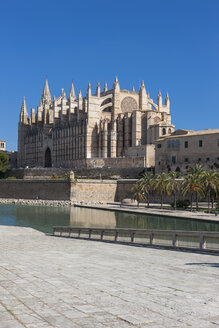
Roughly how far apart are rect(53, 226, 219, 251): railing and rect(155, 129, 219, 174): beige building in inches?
1348

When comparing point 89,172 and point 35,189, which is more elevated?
point 89,172

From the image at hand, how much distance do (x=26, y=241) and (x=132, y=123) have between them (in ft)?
186

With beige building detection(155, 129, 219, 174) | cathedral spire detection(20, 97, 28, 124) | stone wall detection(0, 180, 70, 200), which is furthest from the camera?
cathedral spire detection(20, 97, 28, 124)

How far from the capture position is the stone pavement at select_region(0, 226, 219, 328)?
505 centimetres

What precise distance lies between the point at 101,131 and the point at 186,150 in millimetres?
25678

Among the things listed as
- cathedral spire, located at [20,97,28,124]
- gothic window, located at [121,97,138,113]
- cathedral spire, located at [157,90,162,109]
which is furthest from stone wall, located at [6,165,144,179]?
cathedral spire, located at [20,97,28,124]

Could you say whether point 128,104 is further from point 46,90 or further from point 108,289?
point 108,289

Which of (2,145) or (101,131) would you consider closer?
(101,131)

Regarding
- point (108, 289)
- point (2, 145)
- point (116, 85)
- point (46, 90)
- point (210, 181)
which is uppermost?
point (46, 90)

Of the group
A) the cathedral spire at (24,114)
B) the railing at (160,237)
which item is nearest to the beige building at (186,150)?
the railing at (160,237)

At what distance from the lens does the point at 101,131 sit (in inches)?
2886

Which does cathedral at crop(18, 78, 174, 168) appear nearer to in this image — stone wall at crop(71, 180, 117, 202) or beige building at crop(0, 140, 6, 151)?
stone wall at crop(71, 180, 117, 202)

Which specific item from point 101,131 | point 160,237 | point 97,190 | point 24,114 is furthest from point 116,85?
point 160,237

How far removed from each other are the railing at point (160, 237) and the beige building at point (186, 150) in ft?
112
